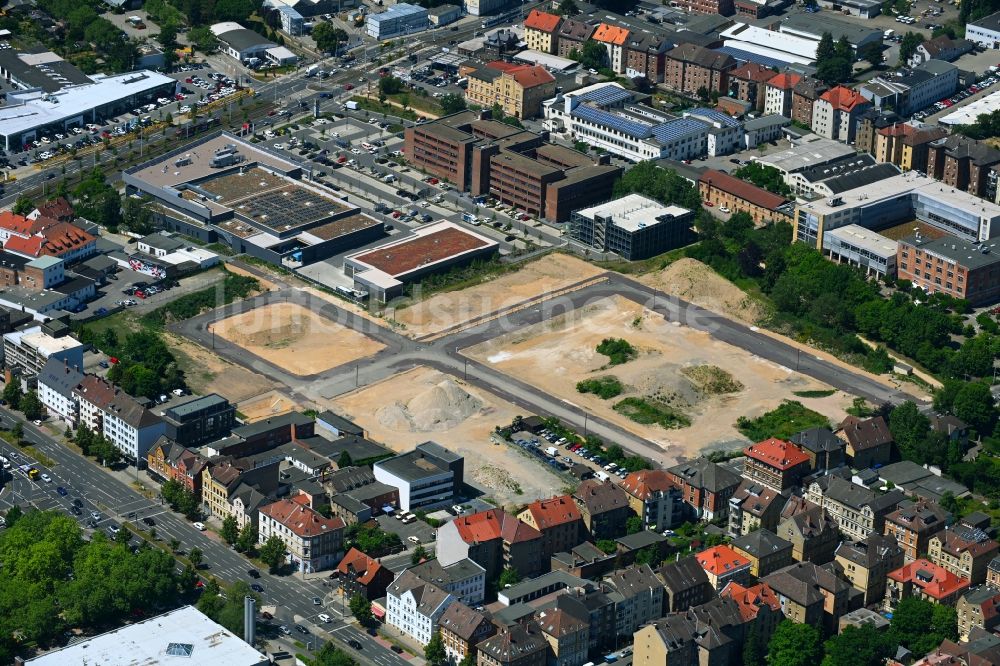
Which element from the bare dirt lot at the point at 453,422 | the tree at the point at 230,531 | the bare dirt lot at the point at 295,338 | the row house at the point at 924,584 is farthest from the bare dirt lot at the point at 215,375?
the row house at the point at 924,584

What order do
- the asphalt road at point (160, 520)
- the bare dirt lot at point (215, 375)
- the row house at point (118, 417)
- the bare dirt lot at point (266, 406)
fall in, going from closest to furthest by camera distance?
1. the asphalt road at point (160, 520)
2. the row house at point (118, 417)
3. the bare dirt lot at point (266, 406)
4. the bare dirt lot at point (215, 375)

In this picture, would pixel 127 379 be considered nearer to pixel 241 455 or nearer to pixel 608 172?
pixel 241 455

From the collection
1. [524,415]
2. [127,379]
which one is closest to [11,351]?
[127,379]

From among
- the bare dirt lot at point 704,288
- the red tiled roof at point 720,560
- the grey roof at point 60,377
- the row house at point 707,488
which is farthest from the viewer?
the bare dirt lot at point 704,288

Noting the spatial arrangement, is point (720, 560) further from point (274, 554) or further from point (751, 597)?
point (274, 554)

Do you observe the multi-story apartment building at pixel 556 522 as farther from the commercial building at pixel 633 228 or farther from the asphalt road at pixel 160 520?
the commercial building at pixel 633 228

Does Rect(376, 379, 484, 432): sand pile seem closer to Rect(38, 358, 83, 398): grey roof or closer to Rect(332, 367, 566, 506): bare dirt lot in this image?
Rect(332, 367, 566, 506): bare dirt lot
